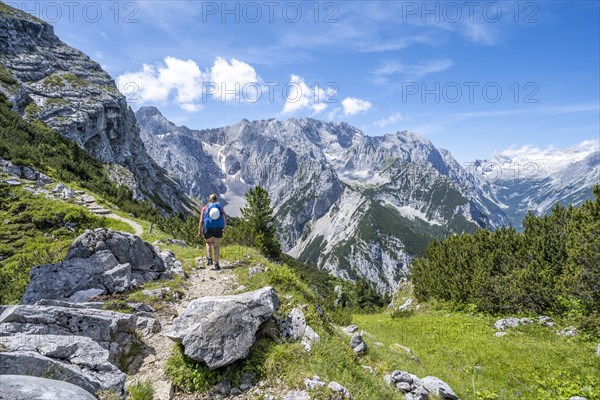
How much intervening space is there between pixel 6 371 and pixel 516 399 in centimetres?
1381

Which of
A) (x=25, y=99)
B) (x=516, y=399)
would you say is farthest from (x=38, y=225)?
(x=25, y=99)

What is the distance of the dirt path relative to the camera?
316 inches

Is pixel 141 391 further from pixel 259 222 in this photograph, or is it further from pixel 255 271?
pixel 259 222

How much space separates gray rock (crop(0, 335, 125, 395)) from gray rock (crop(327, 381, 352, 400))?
14.6 ft

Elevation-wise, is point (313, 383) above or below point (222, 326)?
below

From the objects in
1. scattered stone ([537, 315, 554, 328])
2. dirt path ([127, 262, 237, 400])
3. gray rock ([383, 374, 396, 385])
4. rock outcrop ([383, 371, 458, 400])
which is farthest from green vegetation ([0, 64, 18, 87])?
scattered stone ([537, 315, 554, 328])

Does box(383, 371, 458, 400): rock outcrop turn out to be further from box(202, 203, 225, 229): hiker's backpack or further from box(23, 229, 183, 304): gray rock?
box(23, 229, 183, 304): gray rock

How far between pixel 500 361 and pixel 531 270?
1186cm

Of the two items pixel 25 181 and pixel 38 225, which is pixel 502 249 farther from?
pixel 25 181

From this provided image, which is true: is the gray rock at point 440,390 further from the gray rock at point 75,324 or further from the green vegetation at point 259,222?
the green vegetation at point 259,222

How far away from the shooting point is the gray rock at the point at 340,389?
7.11 metres

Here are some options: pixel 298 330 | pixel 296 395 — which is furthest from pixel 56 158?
pixel 296 395

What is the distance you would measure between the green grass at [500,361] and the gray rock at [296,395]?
13.8 feet

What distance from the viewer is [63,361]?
6648 mm
